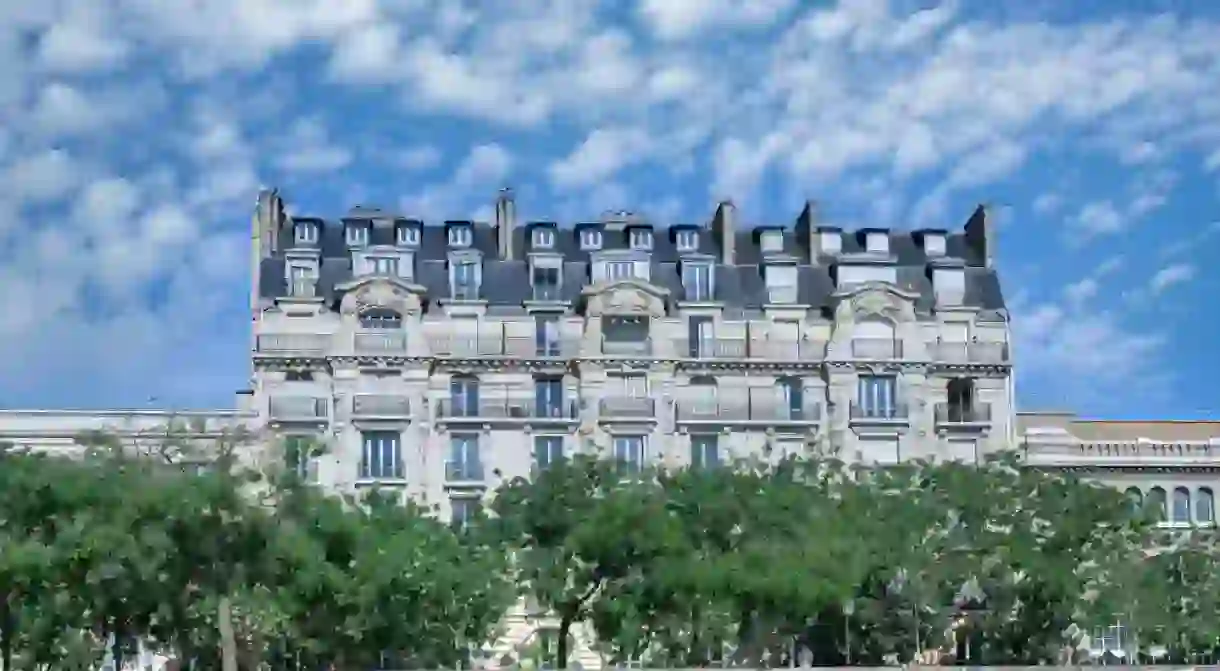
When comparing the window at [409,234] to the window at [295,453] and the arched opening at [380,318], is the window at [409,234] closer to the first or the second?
the arched opening at [380,318]

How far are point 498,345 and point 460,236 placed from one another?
6.23 m

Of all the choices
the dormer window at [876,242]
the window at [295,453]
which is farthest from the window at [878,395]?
the window at [295,453]

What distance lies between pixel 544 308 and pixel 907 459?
46.7 ft

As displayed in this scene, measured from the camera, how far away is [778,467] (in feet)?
179

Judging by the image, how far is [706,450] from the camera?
65.1 m

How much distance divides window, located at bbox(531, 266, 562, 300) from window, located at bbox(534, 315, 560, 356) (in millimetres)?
1186

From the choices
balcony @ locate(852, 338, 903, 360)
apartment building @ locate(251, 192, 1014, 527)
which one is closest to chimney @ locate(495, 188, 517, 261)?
apartment building @ locate(251, 192, 1014, 527)

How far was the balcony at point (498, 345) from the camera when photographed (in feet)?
212

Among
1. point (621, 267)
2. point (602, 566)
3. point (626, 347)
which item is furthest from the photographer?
point (621, 267)

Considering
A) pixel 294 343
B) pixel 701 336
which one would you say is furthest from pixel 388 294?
pixel 701 336

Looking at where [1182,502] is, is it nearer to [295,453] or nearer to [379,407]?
[379,407]

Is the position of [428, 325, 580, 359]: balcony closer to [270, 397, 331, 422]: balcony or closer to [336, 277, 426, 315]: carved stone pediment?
[336, 277, 426, 315]: carved stone pediment

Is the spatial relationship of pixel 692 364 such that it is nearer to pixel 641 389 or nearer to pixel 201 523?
pixel 641 389

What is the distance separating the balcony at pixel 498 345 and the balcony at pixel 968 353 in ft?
44.5
